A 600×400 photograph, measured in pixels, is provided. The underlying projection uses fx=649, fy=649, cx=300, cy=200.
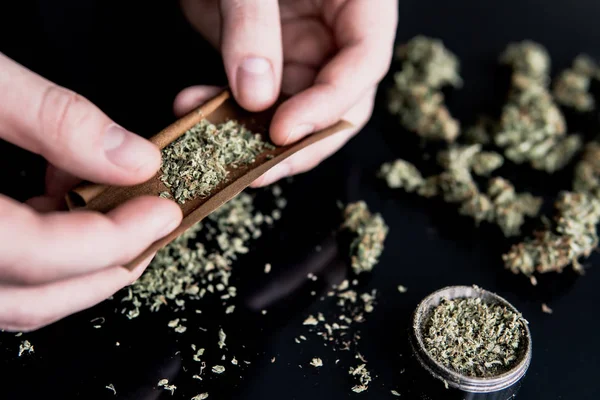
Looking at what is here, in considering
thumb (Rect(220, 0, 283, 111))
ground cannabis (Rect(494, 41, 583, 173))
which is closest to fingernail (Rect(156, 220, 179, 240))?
thumb (Rect(220, 0, 283, 111))

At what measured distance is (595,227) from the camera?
1.49 meters

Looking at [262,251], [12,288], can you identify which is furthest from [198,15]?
[12,288]

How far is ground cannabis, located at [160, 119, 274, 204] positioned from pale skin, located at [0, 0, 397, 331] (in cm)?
6

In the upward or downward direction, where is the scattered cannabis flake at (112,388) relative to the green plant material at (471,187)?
upward

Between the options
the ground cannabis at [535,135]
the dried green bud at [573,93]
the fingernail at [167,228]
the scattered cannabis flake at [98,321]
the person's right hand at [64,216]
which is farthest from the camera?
the dried green bud at [573,93]

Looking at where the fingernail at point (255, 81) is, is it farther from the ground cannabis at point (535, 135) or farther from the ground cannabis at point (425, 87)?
→ the ground cannabis at point (535, 135)

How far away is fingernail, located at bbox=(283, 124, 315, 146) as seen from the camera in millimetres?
1319

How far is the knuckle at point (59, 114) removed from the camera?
3.22 feet

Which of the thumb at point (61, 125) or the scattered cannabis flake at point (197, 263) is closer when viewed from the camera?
the thumb at point (61, 125)

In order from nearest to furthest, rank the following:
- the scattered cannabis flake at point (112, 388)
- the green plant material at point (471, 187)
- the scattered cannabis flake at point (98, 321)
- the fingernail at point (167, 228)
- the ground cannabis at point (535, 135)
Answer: the fingernail at point (167, 228), the scattered cannabis flake at point (112, 388), the scattered cannabis flake at point (98, 321), the green plant material at point (471, 187), the ground cannabis at point (535, 135)

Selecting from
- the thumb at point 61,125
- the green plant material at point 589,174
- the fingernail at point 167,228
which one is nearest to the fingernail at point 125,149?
the thumb at point 61,125

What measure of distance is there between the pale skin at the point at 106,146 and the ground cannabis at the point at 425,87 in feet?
0.88

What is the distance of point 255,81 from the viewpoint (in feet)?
4.38

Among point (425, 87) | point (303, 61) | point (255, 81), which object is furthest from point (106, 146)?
point (425, 87)
